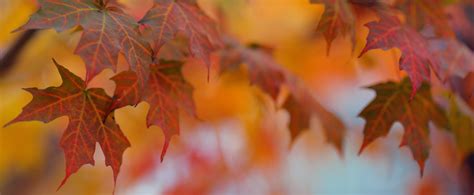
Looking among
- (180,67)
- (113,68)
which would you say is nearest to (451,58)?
(180,67)

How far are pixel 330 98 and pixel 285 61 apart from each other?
60 cm

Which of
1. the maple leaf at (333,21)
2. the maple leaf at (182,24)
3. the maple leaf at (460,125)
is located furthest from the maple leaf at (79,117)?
the maple leaf at (460,125)

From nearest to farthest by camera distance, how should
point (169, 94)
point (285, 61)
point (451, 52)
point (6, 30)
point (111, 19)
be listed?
1. point (111, 19)
2. point (169, 94)
3. point (451, 52)
4. point (6, 30)
5. point (285, 61)

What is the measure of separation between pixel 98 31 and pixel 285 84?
22.6 inches

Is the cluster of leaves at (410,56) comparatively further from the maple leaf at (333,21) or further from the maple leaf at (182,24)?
the maple leaf at (182,24)

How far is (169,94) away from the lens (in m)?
1.01

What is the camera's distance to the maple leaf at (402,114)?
111 centimetres

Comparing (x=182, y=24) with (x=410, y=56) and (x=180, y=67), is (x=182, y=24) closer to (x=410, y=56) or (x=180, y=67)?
(x=180, y=67)

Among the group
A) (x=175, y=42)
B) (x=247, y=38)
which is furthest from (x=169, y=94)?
(x=247, y=38)

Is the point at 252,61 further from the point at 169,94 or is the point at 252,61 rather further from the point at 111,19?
Answer: the point at 111,19

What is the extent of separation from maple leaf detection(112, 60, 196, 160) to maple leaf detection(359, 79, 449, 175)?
0.33 metres

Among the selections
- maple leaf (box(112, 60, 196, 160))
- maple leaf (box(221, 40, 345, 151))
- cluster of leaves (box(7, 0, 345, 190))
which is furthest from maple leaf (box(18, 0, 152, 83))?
maple leaf (box(221, 40, 345, 151))

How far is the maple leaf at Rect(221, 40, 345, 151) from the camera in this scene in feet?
3.98

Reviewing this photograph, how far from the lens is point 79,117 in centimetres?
87
